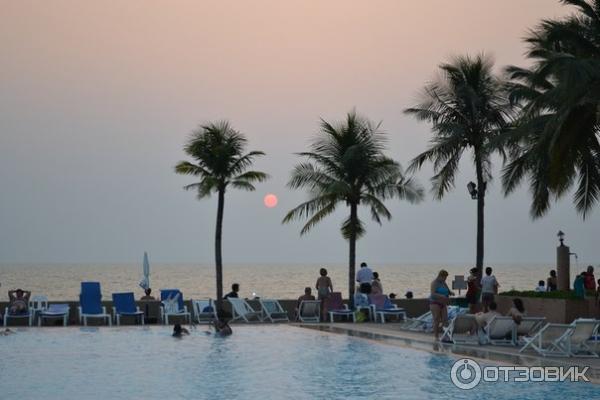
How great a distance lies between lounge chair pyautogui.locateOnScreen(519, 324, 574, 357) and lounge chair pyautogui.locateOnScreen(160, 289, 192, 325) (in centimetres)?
1173

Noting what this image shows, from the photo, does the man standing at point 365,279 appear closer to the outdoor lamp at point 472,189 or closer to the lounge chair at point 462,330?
the outdoor lamp at point 472,189

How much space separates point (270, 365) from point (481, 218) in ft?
42.3

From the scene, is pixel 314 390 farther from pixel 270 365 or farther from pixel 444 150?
pixel 444 150

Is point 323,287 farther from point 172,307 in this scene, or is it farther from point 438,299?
point 438,299

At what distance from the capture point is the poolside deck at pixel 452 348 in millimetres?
17684

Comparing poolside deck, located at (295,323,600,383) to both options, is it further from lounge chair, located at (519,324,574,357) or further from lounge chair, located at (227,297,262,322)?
lounge chair, located at (227,297,262,322)

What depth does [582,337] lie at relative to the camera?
1867 centimetres

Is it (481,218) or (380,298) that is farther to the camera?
(481,218)

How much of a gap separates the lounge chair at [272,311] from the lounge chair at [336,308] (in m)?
1.22

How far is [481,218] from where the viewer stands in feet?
101

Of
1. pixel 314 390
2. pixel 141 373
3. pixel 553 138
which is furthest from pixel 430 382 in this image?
pixel 553 138

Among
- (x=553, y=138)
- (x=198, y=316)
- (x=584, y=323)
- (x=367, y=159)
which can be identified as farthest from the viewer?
(x=367, y=159)

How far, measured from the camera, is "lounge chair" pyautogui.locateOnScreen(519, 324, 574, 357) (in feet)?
61.0

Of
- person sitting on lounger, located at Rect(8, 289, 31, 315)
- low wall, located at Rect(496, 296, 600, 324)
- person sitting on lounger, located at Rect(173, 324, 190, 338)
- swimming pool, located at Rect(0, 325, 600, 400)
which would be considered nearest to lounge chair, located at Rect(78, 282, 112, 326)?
person sitting on lounger, located at Rect(8, 289, 31, 315)
